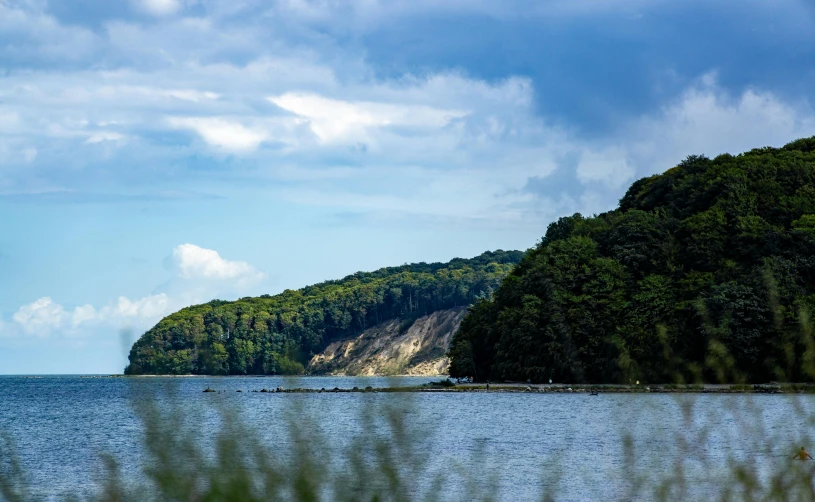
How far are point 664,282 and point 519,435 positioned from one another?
55911 mm

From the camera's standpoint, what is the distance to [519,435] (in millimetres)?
53188

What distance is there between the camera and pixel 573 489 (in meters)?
32.0

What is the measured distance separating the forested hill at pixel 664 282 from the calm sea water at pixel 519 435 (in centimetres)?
993

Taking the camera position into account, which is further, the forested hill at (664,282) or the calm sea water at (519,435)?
the forested hill at (664,282)

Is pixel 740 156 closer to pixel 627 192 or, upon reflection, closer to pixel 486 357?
pixel 627 192

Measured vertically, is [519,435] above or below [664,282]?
below

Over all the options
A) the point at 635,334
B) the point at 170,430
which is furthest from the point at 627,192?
the point at 170,430

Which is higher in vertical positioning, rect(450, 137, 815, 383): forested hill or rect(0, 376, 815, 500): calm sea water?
rect(450, 137, 815, 383): forested hill

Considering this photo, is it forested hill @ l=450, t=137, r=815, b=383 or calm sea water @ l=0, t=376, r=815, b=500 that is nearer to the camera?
calm sea water @ l=0, t=376, r=815, b=500

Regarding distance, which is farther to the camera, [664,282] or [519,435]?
[664,282]

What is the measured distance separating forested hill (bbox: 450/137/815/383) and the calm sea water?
9.93 metres

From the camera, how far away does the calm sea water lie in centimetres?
898

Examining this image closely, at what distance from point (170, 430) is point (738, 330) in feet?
298

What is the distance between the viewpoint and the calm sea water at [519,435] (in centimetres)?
898
